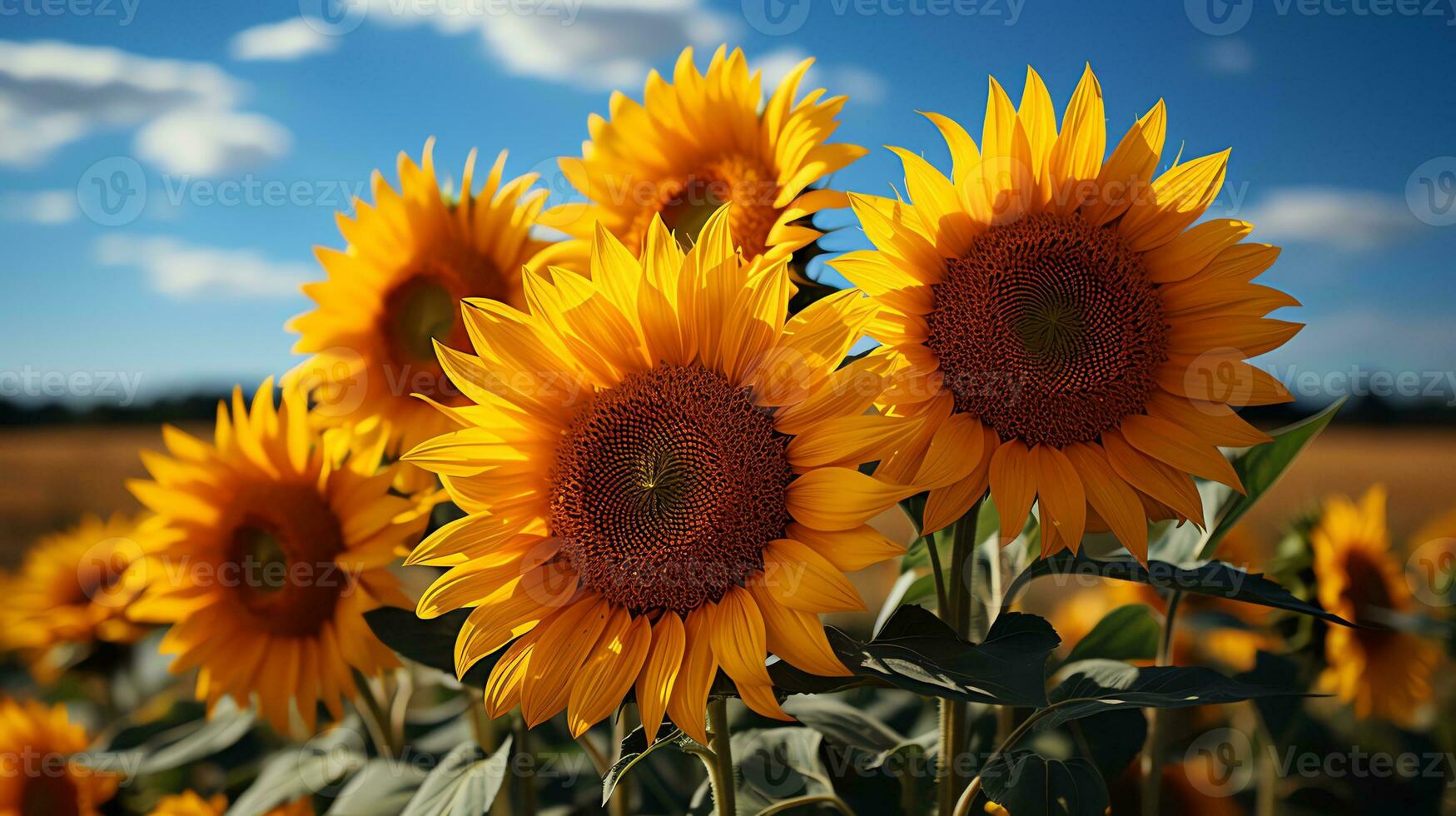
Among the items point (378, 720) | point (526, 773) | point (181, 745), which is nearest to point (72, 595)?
point (181, 745)

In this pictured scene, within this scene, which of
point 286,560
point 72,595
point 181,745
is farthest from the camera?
point 72,595

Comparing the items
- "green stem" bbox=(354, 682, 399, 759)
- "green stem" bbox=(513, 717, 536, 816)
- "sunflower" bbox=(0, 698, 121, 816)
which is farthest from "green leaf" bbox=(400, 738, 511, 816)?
"sunflower" bbox=(0, 698, 121, 816)

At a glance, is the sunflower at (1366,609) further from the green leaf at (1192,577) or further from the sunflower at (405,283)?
the sunflower at (405,283)

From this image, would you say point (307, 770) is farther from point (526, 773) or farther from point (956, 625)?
point (956, 625)

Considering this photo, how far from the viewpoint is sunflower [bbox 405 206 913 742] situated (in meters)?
0.86

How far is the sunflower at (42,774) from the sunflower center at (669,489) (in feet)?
5.02

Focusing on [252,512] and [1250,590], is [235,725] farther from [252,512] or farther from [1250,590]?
[1250,590]

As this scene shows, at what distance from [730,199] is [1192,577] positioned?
71cm

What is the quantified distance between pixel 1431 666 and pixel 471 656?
7.06 feet

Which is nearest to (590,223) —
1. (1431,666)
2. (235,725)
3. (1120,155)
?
(1120,155)

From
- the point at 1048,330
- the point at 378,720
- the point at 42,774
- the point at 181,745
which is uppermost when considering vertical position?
the point at 1048,330

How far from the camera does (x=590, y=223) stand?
50.5 inches

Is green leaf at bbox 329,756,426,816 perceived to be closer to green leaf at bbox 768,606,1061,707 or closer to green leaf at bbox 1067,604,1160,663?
green leaf at bbox 768,606,1061,707

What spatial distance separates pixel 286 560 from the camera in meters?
1.49
